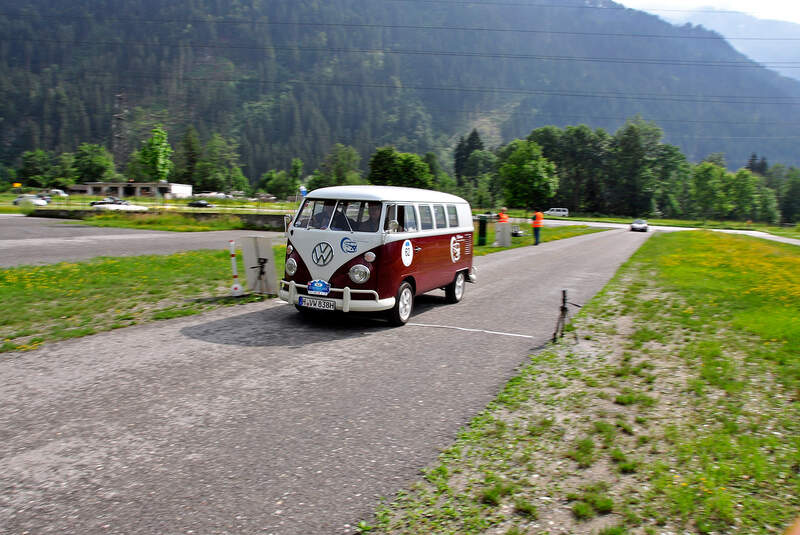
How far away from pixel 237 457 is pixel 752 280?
16.6 m

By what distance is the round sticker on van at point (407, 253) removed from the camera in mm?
10211

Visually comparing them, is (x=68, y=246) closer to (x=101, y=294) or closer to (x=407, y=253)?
(x=101, y=294)

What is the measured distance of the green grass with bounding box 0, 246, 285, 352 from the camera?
938cm

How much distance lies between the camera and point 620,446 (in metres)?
5.33

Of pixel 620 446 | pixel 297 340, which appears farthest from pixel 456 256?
pixel 620 446

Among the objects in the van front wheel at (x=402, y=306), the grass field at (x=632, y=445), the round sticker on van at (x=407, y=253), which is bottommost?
the grass field at (x=632, y=445)

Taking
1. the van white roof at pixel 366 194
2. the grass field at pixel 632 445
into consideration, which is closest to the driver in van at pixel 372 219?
the van white roof at pixel 366 194

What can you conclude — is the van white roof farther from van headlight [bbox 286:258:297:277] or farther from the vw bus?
van headlight [bbox 286:258:297:277]

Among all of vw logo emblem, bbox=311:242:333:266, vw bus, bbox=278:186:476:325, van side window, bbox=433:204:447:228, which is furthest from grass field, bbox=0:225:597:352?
van side window, bbox=433:204:447:228

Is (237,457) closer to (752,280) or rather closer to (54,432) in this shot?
(54,432)

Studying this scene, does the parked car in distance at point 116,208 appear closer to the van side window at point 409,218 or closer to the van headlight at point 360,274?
the van side window at point 409,218

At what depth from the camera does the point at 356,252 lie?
964 cm

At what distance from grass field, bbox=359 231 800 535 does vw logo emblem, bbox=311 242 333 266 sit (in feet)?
12.6

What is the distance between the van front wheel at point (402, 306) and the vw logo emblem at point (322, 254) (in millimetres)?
1391
